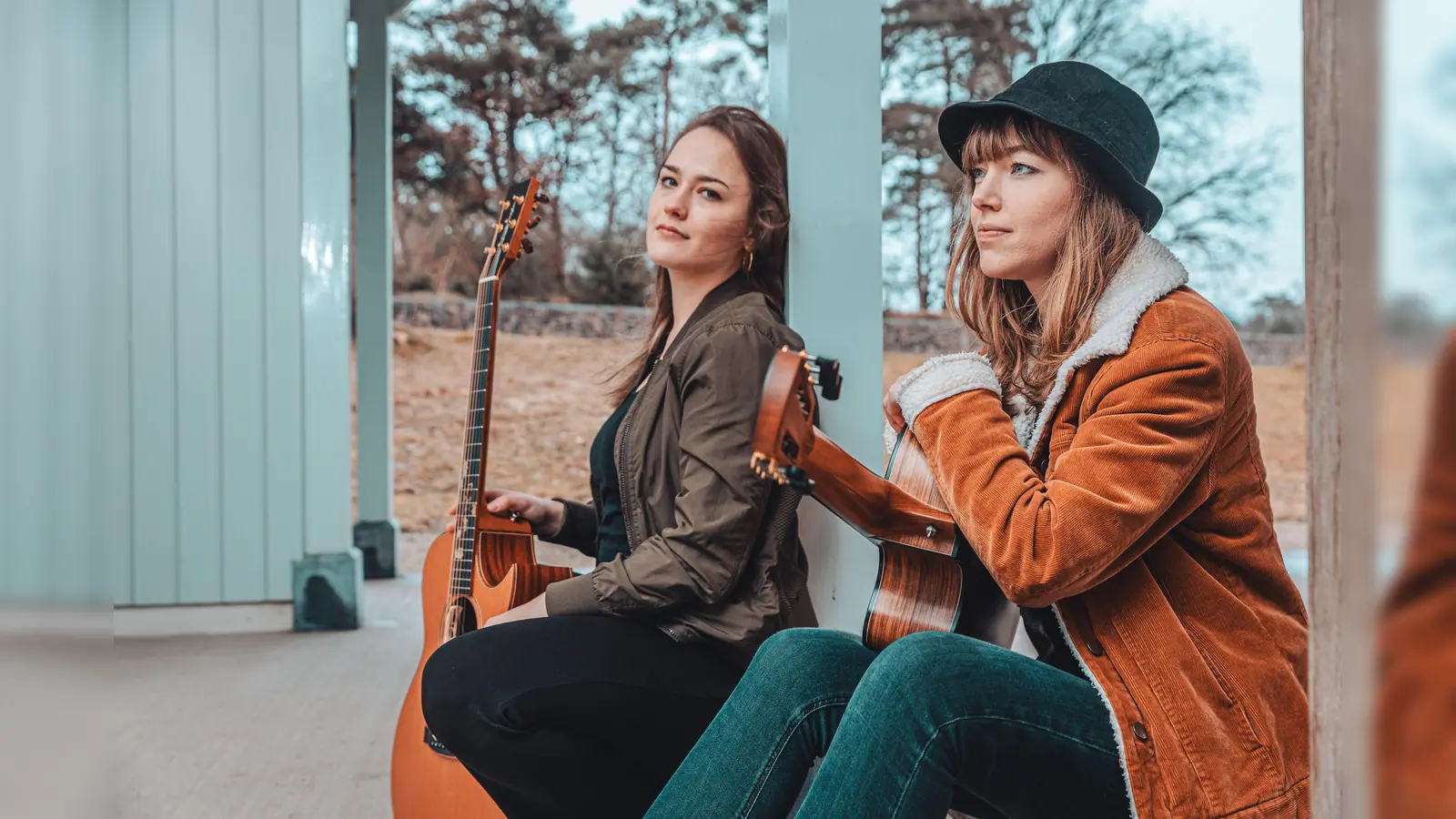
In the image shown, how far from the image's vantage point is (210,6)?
4.02 m

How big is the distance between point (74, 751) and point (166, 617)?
4150mm

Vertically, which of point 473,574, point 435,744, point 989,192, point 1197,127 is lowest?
point 435,744

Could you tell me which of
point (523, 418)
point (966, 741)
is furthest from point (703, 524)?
point (523, 418)

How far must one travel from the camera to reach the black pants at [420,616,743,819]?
4.93ft

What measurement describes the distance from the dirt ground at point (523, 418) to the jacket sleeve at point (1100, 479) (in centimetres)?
854

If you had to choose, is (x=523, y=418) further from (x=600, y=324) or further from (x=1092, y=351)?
(x=1092, y=351)

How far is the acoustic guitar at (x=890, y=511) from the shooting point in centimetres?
108

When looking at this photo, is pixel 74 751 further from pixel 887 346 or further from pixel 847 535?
pixel 887 346

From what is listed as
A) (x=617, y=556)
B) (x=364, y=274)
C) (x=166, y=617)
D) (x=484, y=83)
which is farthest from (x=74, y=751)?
(x=484, y=83)

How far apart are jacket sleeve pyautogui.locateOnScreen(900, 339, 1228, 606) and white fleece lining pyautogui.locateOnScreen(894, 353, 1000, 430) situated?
0.25ft

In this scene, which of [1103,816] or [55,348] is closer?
[55,348]

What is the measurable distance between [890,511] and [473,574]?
0.83 m

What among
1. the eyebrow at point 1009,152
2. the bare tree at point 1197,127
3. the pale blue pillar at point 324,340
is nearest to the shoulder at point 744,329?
the eyebrow at point 1009,152

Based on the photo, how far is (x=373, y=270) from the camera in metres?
5.42
